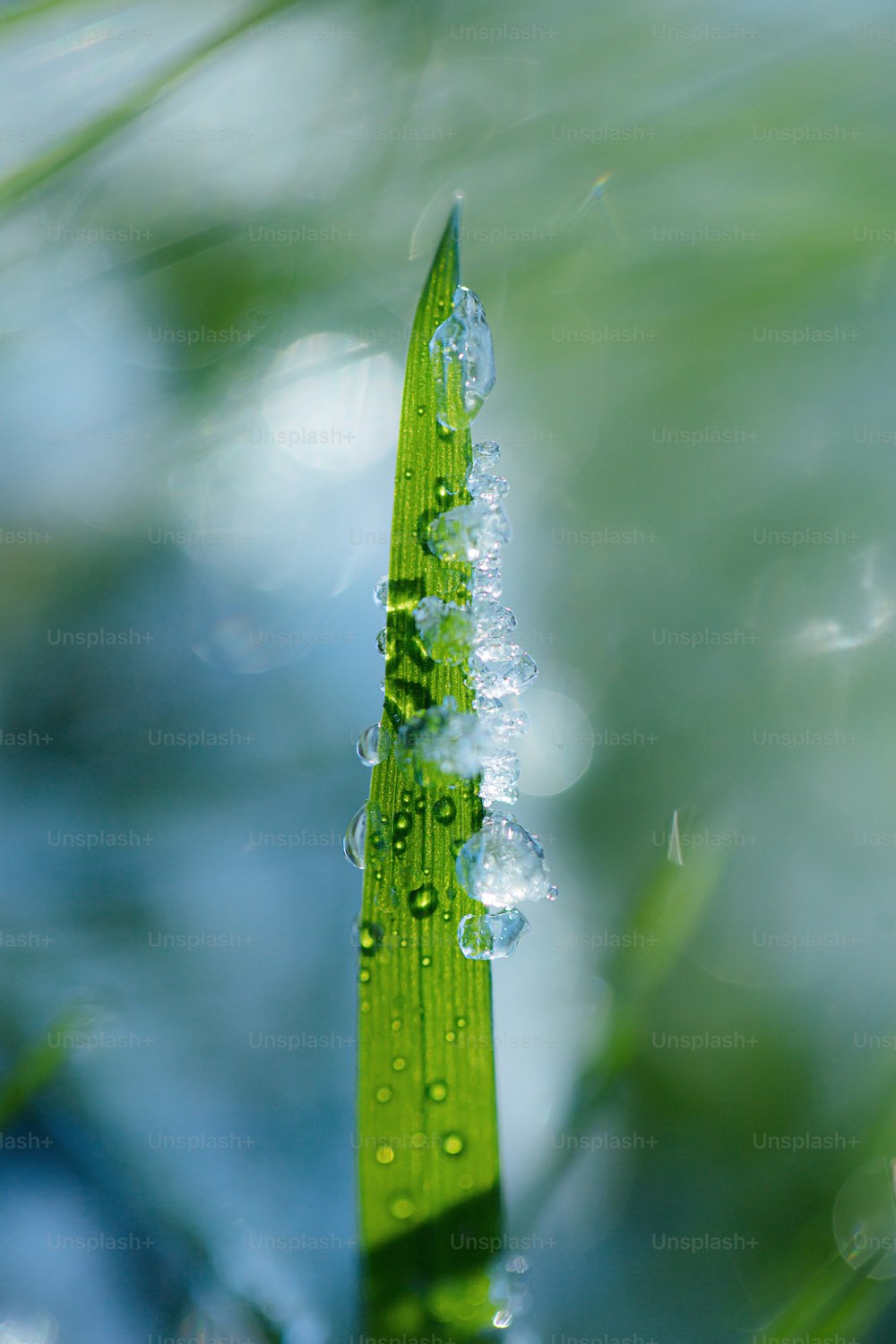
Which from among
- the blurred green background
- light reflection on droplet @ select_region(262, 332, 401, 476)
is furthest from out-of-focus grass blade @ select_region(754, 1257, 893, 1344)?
light reflection on droplet @ select_region(262, 332, 401, 476)

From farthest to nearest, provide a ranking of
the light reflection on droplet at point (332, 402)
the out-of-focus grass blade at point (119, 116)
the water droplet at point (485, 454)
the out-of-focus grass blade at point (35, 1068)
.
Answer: the light reflection on droplet at point (332, 402) → the out-of-focus grass blade at point (119, 116) → the out-of-focus grass blade at point (35, 1068) → the water droplet at point (485, 454)

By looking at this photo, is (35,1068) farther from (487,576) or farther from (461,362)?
(461,362)

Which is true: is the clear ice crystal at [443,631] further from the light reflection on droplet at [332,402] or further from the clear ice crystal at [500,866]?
the light reflection on droplet at [332,402]

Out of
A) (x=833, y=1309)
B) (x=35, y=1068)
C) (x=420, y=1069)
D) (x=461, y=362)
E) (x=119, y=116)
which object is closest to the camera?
(x=420, y=1069)

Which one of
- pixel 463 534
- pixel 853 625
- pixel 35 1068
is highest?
pixel 463 534

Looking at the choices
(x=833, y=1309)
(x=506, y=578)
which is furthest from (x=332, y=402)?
(x=833, y=1309)

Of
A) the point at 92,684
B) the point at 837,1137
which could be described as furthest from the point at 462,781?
the point at 92,684

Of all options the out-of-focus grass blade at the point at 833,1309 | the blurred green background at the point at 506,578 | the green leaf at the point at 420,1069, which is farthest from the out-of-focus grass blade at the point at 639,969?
the green leaf at the point at 420,1069
